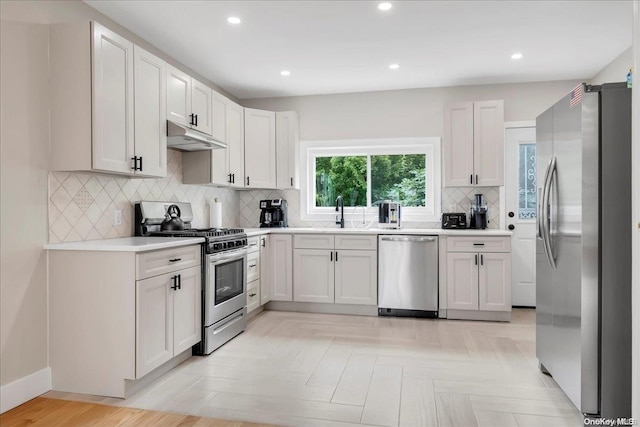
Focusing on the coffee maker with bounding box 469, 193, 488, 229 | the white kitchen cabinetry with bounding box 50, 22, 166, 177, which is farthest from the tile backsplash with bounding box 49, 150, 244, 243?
the coffee maker with bounding box 469, 193, 488, 229

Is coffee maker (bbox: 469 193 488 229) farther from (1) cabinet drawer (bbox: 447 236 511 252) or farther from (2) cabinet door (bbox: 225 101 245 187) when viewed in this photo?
(2) cabinet door (bbox: 225 101 245 187)

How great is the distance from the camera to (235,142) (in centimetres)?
450

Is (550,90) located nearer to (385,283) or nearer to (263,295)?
(385,283)

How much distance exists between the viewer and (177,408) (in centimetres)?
233

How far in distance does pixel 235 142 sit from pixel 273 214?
3.32ft

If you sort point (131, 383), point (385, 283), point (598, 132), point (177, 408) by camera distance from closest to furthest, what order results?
point (598, 132)
point (177, 408)
point (131, 383)
point (385, 283)

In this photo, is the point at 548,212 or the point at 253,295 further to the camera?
the point at 253,295

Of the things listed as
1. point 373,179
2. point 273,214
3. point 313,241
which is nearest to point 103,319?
point 313,241

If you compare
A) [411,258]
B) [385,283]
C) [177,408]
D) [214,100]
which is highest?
[214,100]

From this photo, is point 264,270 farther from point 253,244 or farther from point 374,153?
point 374,153

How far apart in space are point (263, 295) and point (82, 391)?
213 cm

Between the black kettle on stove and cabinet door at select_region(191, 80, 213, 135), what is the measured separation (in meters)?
0.78

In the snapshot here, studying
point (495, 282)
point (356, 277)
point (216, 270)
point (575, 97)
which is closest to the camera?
point (575, 97)

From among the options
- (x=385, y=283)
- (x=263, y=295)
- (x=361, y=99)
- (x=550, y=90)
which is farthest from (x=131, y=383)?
(x=550, y=90)
